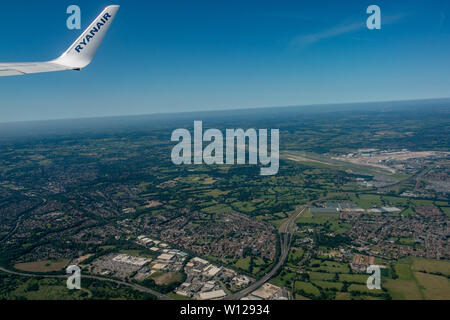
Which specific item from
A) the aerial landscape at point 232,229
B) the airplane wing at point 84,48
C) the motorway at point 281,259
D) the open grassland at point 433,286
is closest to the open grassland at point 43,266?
the aerial landscape at point 232,229

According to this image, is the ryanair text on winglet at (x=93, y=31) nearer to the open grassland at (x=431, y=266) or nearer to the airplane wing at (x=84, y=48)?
the airplane wing at (x=84, y=48)

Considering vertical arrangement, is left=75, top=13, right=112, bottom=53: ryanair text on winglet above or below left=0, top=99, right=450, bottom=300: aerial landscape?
above

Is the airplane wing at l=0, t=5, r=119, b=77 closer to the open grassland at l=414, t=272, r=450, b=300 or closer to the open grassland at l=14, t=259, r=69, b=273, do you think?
the open grassland at l=414, t=272, r=450, b=300

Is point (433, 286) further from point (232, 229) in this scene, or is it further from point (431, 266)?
point (232, 229)

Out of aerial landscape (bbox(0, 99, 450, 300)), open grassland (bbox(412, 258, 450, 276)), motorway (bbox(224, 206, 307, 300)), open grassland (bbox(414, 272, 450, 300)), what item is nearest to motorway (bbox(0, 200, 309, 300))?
motorway (bbox(224, 206, 307, 300))

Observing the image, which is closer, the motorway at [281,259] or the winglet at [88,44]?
the winglet at [88,44]

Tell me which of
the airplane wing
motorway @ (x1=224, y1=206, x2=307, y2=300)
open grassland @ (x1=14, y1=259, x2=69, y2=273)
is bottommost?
open grassland @ (x1=14, y1=259, x2=69, y2=273)
